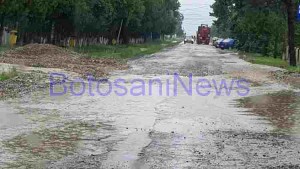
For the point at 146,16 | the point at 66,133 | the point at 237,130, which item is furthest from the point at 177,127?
the point at 146,16

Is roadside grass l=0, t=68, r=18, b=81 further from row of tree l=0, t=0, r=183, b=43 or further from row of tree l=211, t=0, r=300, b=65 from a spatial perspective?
row of tree l=211, t=0, r=300, b=65

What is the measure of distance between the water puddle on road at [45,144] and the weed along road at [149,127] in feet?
0.05

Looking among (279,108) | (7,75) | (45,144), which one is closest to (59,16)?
(7,75)

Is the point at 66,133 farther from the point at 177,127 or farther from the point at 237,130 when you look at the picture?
the point at 237,130

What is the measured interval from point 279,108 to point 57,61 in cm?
1755

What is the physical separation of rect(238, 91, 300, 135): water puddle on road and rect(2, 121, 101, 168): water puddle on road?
167 inches

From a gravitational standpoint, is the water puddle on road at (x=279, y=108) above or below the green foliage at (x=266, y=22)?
below

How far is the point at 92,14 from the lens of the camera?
5112 centimetres

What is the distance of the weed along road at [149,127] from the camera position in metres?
7.80

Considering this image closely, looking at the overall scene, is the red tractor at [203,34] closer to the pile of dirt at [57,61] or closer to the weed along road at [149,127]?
the pile of dirt at [57,61]

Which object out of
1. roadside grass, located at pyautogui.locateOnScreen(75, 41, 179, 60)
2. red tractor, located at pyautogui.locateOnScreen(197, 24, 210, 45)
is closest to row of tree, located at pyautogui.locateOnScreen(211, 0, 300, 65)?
roadside grass, located at pyautogui.locateOnScreen(75, 41, 179, 60)

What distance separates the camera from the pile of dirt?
86.9 ft

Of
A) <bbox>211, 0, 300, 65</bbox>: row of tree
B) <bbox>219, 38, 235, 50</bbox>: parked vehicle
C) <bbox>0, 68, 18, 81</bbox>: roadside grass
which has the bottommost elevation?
<bbox>219, 38, 235, 50</bbox>: parked vehicle

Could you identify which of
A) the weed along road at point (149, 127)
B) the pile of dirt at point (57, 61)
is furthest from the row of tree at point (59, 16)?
the weed along road at point (149, 127)
